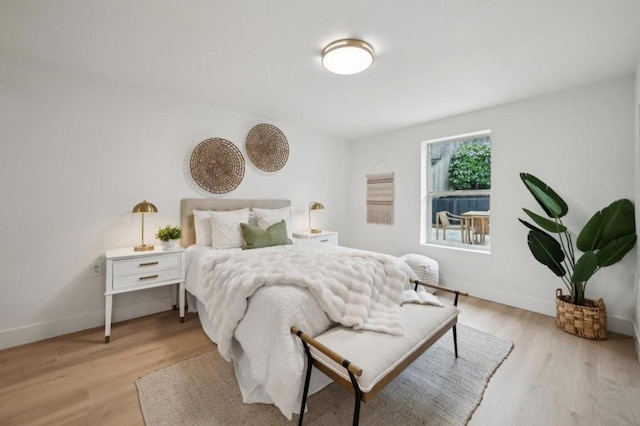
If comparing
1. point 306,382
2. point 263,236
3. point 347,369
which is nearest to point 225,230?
point 263,236

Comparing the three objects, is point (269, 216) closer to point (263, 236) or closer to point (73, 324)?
point (263, 236)

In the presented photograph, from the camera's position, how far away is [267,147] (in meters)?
3.82

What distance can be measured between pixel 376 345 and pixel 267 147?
10.1 feet

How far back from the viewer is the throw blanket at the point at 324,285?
5.40 ft

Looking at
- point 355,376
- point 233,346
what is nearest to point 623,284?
point 355,376

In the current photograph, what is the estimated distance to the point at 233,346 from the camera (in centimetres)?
186

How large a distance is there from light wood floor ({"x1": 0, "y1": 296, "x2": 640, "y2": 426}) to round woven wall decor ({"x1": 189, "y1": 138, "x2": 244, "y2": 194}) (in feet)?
5.31

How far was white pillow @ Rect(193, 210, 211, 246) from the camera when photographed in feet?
10.00

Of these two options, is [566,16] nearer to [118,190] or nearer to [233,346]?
[233,346]

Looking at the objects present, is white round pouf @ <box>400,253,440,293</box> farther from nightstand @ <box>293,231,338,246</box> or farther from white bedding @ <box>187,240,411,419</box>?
white bedding @ <box>187,240,411,419</box>

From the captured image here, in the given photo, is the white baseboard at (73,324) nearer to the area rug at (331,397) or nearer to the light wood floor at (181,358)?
the light wood floor at (181,358)

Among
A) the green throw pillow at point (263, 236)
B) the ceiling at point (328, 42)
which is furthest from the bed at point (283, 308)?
the ceiling at point (328, 42)

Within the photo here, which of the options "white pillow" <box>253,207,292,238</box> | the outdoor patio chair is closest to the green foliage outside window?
the outdoor patio chair

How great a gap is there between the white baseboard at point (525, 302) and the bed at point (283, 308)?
5.55ft
